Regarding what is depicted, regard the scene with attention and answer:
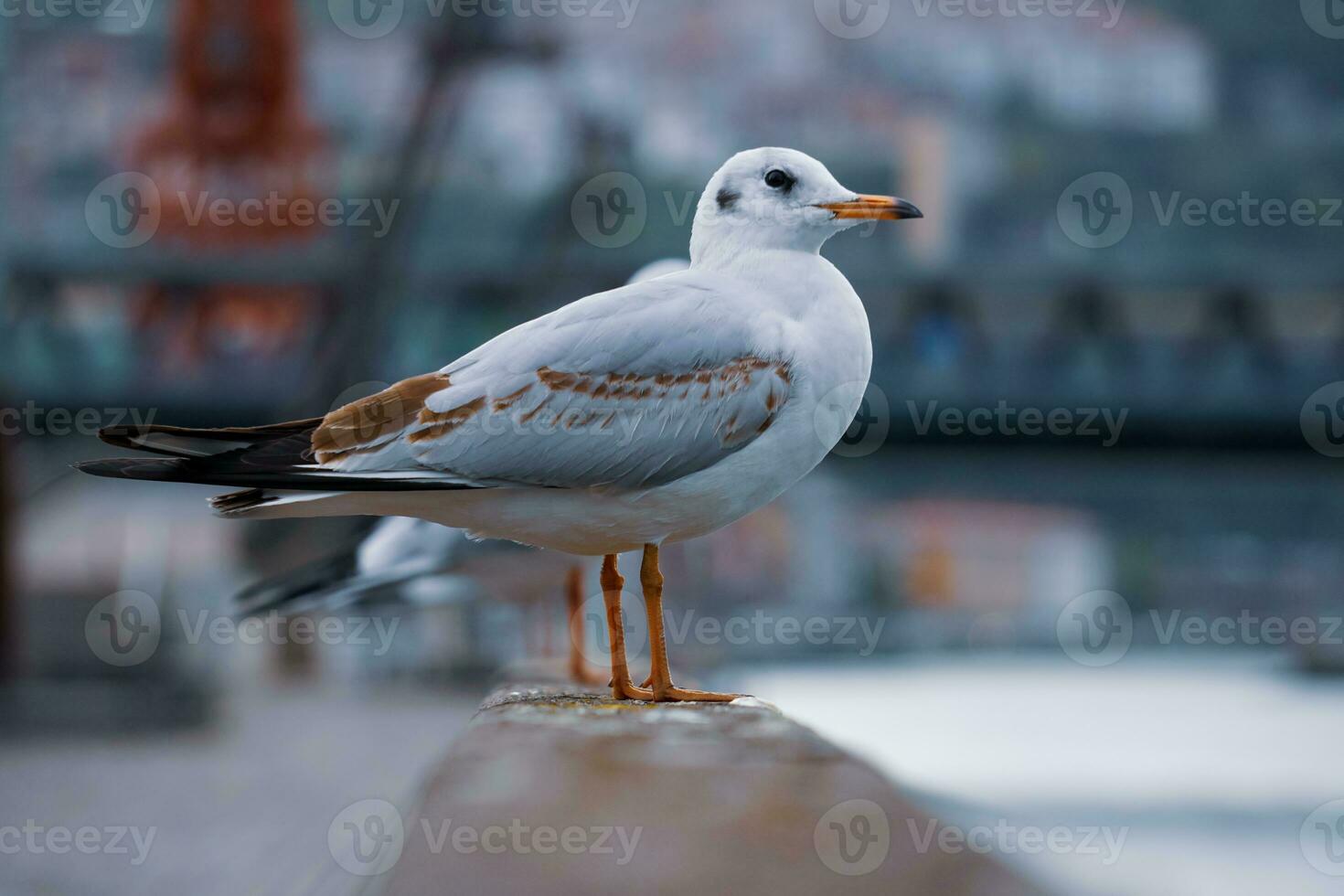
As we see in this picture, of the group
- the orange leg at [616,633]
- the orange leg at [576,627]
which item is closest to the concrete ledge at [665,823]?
the orange leg at [616,633]

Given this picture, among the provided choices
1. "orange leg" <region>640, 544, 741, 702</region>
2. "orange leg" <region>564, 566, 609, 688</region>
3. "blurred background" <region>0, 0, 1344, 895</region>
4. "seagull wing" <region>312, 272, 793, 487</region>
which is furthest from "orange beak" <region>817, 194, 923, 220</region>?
"blurred background" <region>0, 0, 1344, 895</region>

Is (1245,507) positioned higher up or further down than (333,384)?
further down

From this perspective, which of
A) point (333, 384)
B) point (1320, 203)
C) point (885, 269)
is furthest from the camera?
point (1320, 203)

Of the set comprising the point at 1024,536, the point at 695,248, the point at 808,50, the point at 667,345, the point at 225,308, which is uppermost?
the point at 808,50

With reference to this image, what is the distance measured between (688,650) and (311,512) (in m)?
6.17

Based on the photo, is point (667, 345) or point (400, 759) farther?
point (400, 759)

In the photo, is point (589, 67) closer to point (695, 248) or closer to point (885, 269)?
point (885, 269)

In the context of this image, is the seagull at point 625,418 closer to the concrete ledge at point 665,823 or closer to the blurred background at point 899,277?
the concrete ledge at point 665,823

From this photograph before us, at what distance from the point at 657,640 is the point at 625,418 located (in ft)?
1.44

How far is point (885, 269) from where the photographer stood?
27.3 m

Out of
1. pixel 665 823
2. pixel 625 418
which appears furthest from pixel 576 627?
pixel 665 823

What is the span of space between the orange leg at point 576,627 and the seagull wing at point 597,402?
162 cm

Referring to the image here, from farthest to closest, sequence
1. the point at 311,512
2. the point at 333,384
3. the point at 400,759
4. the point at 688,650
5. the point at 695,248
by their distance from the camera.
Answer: the point at 333,384, the point at 400,759, the point at 688,650, the point at 695,248, the point at 311,512

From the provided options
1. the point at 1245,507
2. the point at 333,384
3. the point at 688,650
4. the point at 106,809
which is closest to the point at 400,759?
the point at 106,809
